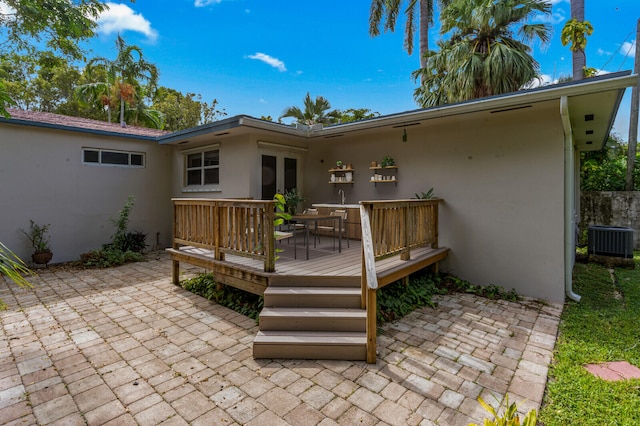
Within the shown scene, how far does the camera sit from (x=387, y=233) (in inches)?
175

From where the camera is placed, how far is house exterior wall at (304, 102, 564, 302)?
16.5 feet

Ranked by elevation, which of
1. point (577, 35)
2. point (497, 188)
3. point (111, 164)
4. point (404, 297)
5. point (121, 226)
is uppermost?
point (577, 35)

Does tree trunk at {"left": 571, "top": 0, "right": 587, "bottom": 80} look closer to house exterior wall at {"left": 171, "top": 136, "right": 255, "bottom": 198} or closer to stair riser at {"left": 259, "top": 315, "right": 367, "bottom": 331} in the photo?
house exterior wall at {"left": 171, "top": 136, "right": 255, "bottom": 198}

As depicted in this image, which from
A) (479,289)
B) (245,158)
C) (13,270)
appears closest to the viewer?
(13,270)

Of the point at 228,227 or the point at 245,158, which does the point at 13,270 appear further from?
the point at 245,158

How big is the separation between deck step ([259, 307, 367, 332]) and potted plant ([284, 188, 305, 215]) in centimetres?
418

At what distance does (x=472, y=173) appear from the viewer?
5.76m

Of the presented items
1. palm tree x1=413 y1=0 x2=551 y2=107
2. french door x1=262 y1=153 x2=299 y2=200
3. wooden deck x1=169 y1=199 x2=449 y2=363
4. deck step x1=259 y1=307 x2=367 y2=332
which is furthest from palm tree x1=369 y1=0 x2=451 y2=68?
deck step x1=259 y1=307 x2=367 y2=332

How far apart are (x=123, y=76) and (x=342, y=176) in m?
14.4

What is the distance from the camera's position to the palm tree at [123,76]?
49.6ft

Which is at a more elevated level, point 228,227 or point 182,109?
point 182,109

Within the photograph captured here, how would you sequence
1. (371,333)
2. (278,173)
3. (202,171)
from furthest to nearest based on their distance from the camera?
(202,171), (278,173), (371,333)

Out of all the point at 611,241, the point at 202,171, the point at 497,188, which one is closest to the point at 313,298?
the point at 497,188

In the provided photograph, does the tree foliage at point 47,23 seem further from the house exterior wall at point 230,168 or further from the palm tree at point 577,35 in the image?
the palm tree at point 577,35
